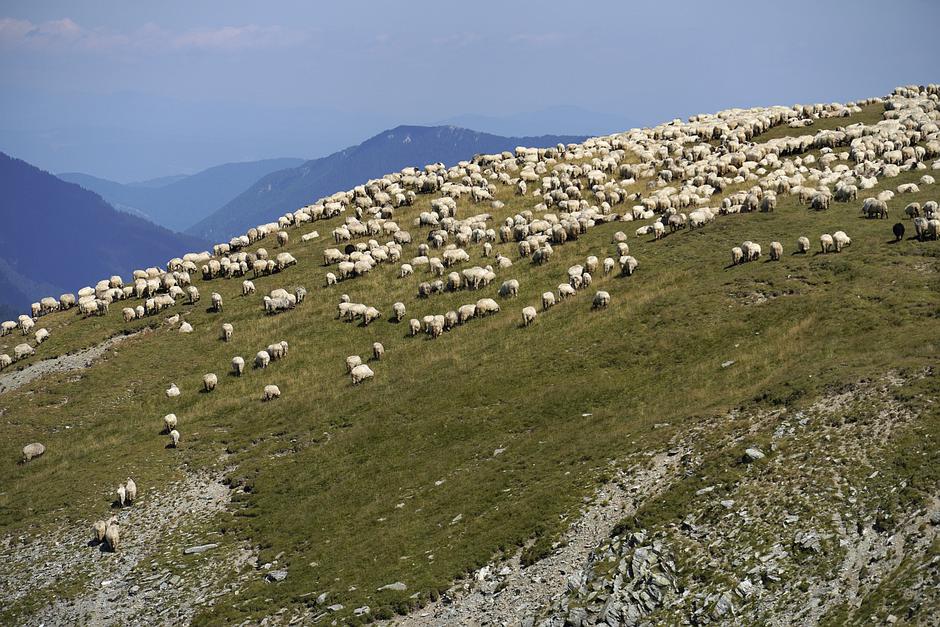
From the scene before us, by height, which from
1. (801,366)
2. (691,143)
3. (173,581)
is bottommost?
(173,581)

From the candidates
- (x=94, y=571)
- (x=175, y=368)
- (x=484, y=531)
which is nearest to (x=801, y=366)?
(x=484, y=531)

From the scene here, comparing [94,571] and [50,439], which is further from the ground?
[50,439]

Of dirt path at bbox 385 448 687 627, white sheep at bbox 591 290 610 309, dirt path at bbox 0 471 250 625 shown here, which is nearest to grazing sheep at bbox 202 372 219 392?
dirt path at bbox 0 471 250 625

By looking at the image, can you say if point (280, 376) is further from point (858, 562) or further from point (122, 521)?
point (858, 562)

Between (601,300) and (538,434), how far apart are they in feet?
54.6

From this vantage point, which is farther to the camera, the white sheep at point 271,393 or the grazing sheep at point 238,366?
the grazing sheep at point 238,366

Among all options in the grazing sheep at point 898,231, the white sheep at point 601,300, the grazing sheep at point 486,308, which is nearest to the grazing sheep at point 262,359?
the grazing sheep at point 486,308

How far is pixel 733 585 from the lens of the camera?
85.4 ft

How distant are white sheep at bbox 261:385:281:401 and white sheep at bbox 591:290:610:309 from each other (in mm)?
21529

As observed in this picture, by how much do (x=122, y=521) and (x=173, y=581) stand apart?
25.4 feet

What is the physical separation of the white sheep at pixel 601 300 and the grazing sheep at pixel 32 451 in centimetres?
3631

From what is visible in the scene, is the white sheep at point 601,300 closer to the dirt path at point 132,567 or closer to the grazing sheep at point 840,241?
the grazing sheep at point 840,241

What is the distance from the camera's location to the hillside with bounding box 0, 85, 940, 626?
27875mm

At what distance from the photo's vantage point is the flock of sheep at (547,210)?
60.8 m
